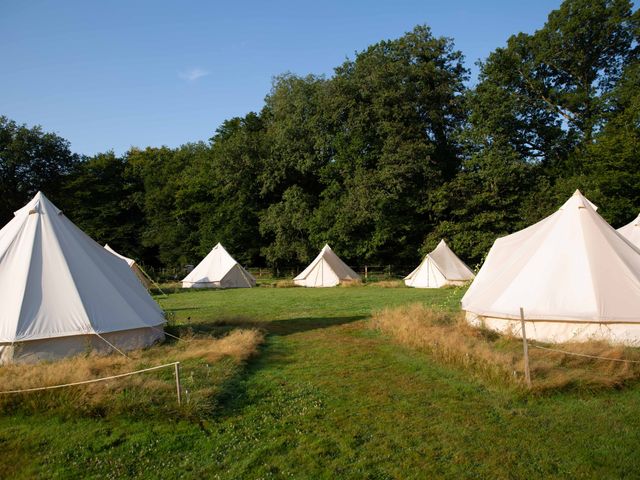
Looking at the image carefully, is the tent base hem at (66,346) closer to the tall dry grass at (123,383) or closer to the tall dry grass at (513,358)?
the tall dry grass at (123,383)

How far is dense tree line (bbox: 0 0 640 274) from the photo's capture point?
34.5m

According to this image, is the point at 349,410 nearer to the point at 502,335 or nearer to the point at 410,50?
the point at 502,335

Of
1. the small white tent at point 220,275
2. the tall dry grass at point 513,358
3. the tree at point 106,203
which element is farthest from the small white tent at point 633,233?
the tree at point 106,203

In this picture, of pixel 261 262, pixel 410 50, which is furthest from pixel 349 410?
pixel 261 262

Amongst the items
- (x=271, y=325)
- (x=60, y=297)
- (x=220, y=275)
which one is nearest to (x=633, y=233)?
(x=271, y=325)

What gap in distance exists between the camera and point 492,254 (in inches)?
593

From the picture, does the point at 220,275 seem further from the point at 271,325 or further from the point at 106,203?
the point at 106,203

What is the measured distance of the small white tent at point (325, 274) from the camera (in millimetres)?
33000

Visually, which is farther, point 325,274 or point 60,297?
point 325,274

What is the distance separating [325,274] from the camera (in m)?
33.2

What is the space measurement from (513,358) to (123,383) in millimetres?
5901

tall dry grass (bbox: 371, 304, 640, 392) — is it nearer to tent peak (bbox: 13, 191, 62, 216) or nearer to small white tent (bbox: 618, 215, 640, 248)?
tent peak (bbox: 13, 191, 62, 216)

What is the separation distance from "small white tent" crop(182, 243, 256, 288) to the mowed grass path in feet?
81.5

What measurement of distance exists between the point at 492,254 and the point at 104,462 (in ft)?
38.9
